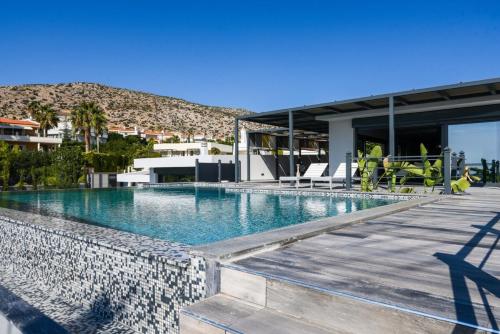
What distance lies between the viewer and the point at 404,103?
13898 mm

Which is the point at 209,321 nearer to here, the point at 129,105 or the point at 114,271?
the point at 114,271

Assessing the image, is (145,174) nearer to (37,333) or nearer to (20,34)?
(20,34)

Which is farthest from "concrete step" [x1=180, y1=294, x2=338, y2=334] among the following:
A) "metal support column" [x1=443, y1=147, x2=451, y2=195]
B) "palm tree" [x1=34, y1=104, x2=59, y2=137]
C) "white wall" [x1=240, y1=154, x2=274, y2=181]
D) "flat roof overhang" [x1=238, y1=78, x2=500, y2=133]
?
"palm tree" [x1=34, y1=104, x2=59, y2=137]

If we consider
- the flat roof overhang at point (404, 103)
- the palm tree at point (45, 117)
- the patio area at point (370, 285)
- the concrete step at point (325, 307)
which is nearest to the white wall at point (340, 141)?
the flat roof overhang at point (404, 103)

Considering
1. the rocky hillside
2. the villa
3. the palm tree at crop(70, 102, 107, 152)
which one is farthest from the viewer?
the rocky hillside

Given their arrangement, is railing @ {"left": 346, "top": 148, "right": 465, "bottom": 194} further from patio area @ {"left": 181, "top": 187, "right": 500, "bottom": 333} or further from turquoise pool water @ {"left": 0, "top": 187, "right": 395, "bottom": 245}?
patio area @ {"left": 181, "top": 187, "right": 500, "bottom": 333}

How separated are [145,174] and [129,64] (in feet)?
45.7

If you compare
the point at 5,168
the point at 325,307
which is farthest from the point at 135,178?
the point at 325,307

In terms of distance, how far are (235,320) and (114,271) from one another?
2132 mm

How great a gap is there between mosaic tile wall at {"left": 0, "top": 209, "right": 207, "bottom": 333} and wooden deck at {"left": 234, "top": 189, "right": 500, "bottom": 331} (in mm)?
741

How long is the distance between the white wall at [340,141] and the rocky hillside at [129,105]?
6282 cm

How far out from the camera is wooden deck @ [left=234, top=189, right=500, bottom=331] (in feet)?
6.43

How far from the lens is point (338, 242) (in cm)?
340

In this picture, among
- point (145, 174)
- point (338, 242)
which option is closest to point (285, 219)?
point (338, 242)
